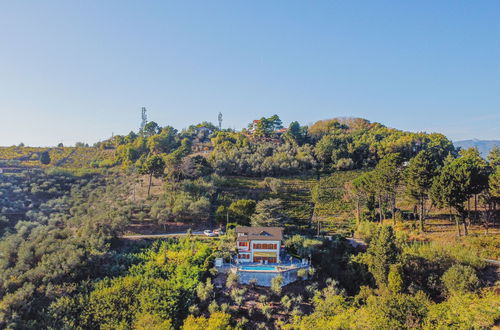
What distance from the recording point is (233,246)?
33812 millimetres

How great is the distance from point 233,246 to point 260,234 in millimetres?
3583

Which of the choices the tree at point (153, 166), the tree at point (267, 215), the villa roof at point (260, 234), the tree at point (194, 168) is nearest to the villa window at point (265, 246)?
the villa roof at point (260, 234)

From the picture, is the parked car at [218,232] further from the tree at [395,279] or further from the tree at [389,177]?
the tree at [389,177]

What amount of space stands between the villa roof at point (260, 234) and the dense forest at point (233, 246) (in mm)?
2272

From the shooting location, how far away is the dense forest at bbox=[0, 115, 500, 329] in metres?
25.5

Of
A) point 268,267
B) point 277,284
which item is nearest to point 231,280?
point 268,267

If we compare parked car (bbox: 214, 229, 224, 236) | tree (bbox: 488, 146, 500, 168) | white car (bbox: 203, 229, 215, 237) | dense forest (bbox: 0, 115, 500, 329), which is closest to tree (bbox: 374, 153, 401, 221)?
dense forest (bbox: 0, 115, 500, 329)

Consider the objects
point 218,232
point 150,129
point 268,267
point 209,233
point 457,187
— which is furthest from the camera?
point 150,129

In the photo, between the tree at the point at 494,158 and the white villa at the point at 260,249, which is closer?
the white villa at the point at 260,249

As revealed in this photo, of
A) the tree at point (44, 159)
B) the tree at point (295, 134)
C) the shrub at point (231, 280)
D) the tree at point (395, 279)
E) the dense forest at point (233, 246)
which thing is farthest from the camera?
the tree at point (295, 134)

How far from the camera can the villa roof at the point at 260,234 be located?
3203cm

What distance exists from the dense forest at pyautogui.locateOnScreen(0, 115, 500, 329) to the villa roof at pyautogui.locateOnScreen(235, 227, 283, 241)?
2.27m

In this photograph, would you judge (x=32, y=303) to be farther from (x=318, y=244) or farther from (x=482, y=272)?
(x=482, y=272)

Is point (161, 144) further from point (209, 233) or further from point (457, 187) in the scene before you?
point (457, 187)
